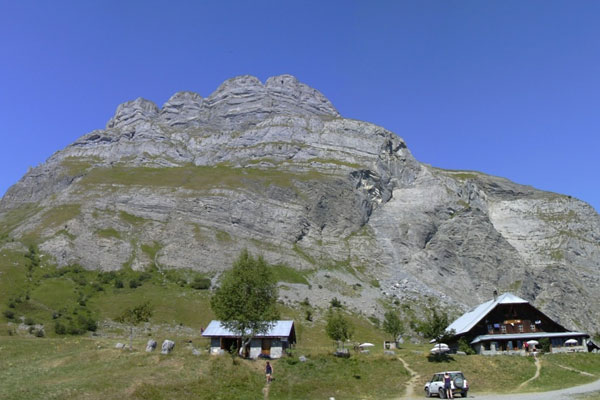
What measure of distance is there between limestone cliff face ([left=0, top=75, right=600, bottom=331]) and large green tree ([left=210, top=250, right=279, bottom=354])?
4878 centimetres

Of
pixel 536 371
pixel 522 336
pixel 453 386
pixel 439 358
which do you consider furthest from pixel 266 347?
pixel 522 336

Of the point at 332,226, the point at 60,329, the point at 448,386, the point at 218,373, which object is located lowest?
the point at 448,386

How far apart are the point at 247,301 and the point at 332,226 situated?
99505 millimetres

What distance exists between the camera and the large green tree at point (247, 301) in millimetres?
54312

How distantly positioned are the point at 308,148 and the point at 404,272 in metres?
77.8

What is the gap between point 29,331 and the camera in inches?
2857

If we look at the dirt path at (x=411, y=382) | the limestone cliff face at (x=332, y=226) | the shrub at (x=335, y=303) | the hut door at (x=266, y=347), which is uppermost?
the limestone cliff face at (x=332, y=226)

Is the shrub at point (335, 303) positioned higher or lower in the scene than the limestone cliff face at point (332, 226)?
lower

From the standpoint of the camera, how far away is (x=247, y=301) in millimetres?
55156

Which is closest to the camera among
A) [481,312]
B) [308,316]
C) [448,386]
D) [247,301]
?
[448,386]

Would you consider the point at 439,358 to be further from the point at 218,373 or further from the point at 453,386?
the point at 218,373

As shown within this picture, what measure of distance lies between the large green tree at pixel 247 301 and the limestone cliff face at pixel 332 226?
48775 millimetres

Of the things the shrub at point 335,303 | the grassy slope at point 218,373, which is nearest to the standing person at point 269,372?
the grassy slope at point 218,373

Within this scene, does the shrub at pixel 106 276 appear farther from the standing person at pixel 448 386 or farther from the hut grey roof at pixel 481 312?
the standing person at pixel 448 386
